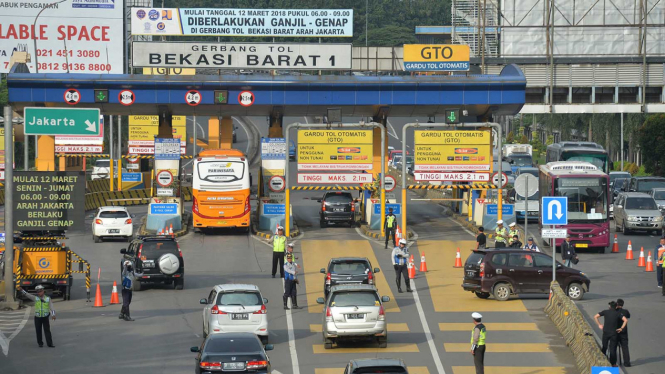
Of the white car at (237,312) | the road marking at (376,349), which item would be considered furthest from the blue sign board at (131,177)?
the road marking at (376,349)

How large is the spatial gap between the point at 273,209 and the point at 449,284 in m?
14.0

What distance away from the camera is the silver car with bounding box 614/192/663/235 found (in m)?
43.2

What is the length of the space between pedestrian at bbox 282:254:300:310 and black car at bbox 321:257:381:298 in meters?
0.87

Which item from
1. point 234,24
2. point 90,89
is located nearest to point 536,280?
point 90,89

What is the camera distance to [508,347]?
72.2 feet

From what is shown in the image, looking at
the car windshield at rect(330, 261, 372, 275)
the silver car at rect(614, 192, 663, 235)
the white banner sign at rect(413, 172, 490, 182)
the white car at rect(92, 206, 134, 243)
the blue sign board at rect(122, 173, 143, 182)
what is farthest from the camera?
the blue sign board at rect(122, 173, 143, 182)

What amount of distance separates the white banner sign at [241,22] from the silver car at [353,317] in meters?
28.2

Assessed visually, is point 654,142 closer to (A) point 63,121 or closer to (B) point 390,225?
(B) point 390,225

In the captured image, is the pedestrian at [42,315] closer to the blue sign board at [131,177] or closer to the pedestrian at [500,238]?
the pedestrian at [500,238]

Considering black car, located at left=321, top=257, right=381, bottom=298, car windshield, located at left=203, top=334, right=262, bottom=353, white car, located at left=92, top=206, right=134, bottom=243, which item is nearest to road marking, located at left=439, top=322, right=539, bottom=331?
A: black car, located at left=321, top=257, right=381, bottom=298

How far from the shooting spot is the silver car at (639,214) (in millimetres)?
43219

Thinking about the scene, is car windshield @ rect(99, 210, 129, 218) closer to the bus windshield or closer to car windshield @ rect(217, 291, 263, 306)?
the bus windshield

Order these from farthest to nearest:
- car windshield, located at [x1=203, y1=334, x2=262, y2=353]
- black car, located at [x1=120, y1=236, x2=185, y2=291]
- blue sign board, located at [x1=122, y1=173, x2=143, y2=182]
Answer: blue sign board, located at [x1=122, y1=173, x2=143, y2=182], black car, located at [x1=120, y1=236, x2=185, y2=291], car windshield, located at [x1=203, y1=334, x2=262, y2=353]

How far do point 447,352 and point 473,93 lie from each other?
76.4 ft
